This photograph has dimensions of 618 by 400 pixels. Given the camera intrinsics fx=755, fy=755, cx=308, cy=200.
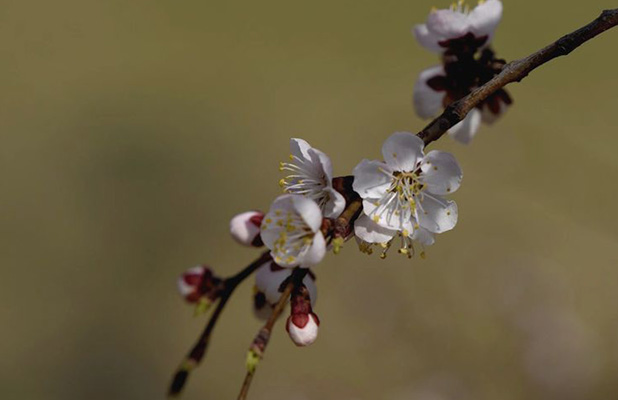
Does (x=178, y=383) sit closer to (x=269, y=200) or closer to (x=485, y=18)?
(x=485, y=18)

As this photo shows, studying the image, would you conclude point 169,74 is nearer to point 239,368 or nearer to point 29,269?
point 29,269

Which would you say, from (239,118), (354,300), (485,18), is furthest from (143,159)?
(485,18)

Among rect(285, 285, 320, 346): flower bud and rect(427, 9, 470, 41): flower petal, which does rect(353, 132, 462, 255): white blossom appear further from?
rect(427, 9, 470, 41): flower petal

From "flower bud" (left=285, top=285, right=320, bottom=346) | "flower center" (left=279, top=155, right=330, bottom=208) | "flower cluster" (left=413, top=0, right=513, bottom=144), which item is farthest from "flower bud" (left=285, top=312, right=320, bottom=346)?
"flower cluster" (left=413, top=0, right=513, bottom=144)

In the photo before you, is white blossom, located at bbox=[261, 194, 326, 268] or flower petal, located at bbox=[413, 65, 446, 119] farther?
flower petal, located at bbox=[413, 65, 446, 119]

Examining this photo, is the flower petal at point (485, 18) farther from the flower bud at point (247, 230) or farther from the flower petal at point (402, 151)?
the flower bud at point (247, 230)
